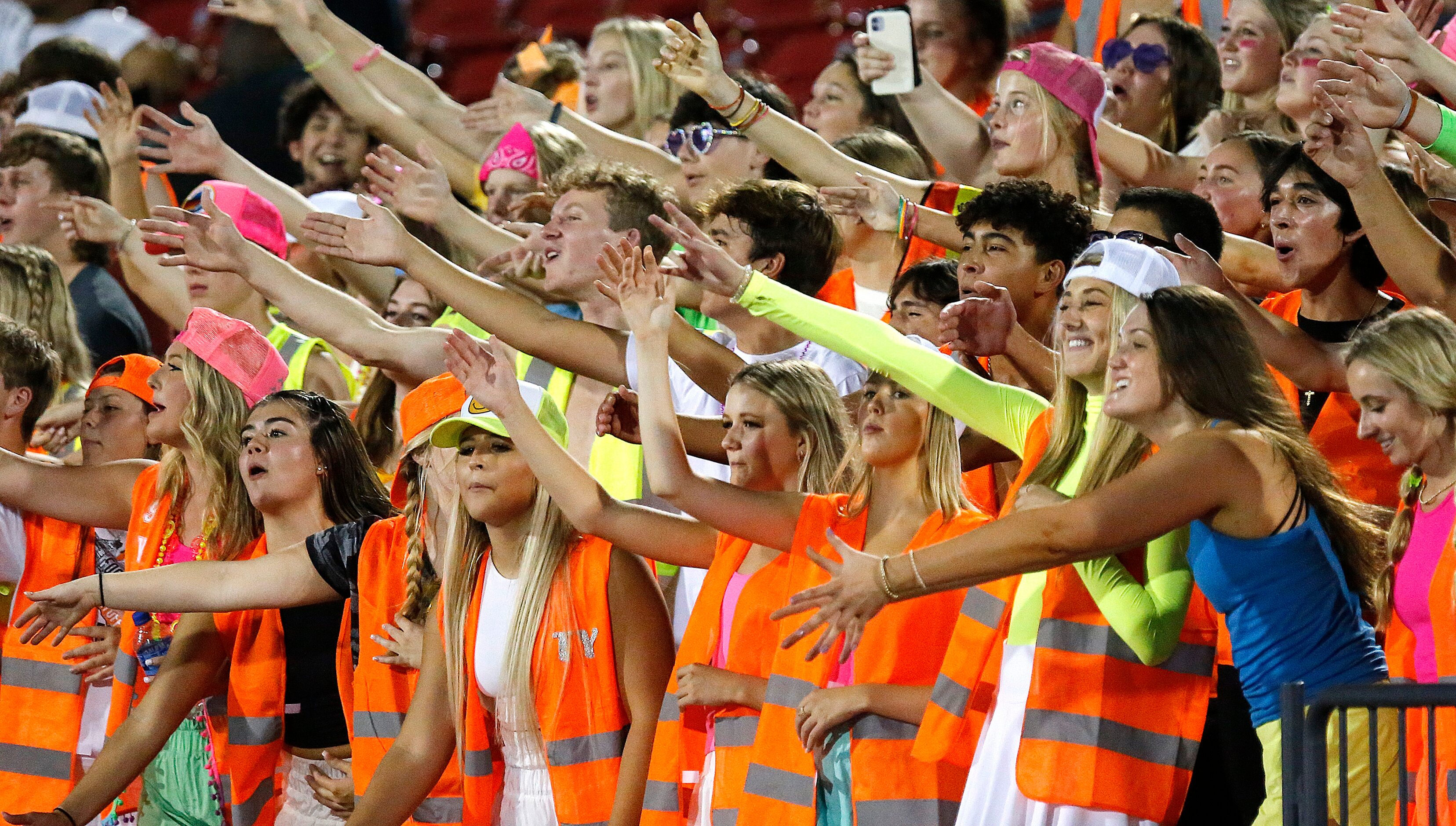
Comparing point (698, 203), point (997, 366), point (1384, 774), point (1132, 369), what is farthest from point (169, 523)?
point (1384, 774)

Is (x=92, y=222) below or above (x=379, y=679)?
above

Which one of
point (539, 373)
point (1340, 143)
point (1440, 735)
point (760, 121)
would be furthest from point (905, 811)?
point (760, 121)

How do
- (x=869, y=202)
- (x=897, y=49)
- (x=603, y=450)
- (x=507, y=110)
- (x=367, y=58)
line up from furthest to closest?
1. (x=367, y=58)
2. (x=507, y=110)
3. (x=897, y=49)
4. (x=603, y=450)
5. (x=869, y=202)

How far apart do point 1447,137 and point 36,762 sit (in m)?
3.69

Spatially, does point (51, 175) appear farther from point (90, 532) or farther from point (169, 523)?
point (169, 523)

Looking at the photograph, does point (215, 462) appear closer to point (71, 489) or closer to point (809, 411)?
point (71, 489)

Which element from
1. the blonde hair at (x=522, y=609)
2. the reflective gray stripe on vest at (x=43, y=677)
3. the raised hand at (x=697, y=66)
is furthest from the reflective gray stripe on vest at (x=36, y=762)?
the raised hand at (x=697, y=66)

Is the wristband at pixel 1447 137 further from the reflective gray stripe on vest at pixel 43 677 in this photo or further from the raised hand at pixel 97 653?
the reflective gray stripe on vest at pixel 43 677

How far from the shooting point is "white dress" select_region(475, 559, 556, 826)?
3719mm

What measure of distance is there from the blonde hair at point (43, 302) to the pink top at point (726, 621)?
280 centimetres

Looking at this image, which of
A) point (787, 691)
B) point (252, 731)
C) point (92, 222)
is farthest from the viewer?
point (92, 222)

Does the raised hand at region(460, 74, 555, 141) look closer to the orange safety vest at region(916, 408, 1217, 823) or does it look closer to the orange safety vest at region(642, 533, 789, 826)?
the orange safety vest at region(642, 533, 789, 826)

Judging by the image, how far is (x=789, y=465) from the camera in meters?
3.62

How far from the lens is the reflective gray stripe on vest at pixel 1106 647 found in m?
3.01
